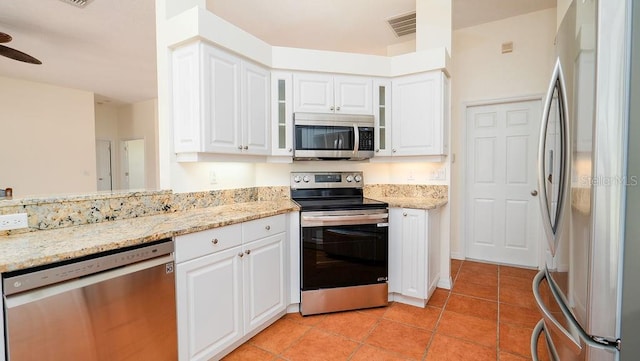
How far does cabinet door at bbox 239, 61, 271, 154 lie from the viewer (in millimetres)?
2410

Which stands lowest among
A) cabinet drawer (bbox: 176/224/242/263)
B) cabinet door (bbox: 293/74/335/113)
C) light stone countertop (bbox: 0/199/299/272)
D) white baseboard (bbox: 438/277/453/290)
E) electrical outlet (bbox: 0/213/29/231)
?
white baseboard (bbox: 438/277/453/290)

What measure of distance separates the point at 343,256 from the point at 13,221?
6.63 feet

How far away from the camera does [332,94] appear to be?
2.81 meters

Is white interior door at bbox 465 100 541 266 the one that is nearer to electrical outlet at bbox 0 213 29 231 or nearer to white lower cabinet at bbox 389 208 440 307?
white lower cabinet at bbox 389 208 440 307

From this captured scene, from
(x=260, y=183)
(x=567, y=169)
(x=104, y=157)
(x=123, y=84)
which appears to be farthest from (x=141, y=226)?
(x=104, y=157)

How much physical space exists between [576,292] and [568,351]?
26 cm

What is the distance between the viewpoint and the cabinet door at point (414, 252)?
2.54 m

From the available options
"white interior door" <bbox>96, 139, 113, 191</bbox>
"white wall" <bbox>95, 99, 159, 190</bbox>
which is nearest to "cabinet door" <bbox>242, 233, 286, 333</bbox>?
"white wall" <bbox>95, 99, 159, 190</bbox>

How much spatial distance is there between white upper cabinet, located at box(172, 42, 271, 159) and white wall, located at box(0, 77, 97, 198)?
17.4 ft

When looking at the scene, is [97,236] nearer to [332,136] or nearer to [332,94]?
[332,136]

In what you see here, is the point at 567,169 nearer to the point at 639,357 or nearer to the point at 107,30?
the point at 639,357

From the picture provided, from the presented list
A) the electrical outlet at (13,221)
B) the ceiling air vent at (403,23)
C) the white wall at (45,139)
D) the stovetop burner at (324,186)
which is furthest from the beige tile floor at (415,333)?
the white wall at (45,139)

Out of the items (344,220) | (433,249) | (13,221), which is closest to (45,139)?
(13,221)

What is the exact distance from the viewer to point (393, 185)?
3.24m
